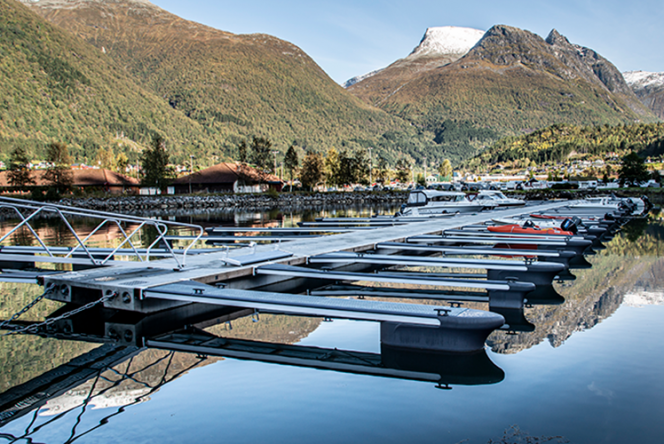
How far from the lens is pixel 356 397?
22.4 feet

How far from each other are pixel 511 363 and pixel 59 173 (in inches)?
3613

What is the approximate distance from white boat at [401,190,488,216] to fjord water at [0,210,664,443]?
23907mm

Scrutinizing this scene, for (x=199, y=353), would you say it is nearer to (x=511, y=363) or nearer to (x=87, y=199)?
A: (x=511, y=363)

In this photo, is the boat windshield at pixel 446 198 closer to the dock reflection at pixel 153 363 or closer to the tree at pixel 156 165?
the dock reflection at pixel 153 363

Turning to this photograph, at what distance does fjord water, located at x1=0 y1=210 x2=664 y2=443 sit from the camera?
19.4 ft

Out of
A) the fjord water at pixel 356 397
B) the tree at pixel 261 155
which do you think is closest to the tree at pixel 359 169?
the tree at pixel 261 155

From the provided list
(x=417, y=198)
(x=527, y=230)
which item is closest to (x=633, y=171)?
(x=417, y=198)

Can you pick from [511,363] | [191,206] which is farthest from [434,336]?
[191,206]

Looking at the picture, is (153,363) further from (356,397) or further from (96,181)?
(96,181)

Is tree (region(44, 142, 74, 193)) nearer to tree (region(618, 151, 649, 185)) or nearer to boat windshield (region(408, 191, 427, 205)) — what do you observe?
boat windshield (region(408, 191, 427, 205))

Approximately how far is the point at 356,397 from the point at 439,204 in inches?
1185

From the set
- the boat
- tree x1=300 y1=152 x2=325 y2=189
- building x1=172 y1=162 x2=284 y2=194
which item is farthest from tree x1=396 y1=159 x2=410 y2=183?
the boat

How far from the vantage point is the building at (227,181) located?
98.0 meters

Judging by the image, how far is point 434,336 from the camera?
26.2 feet
